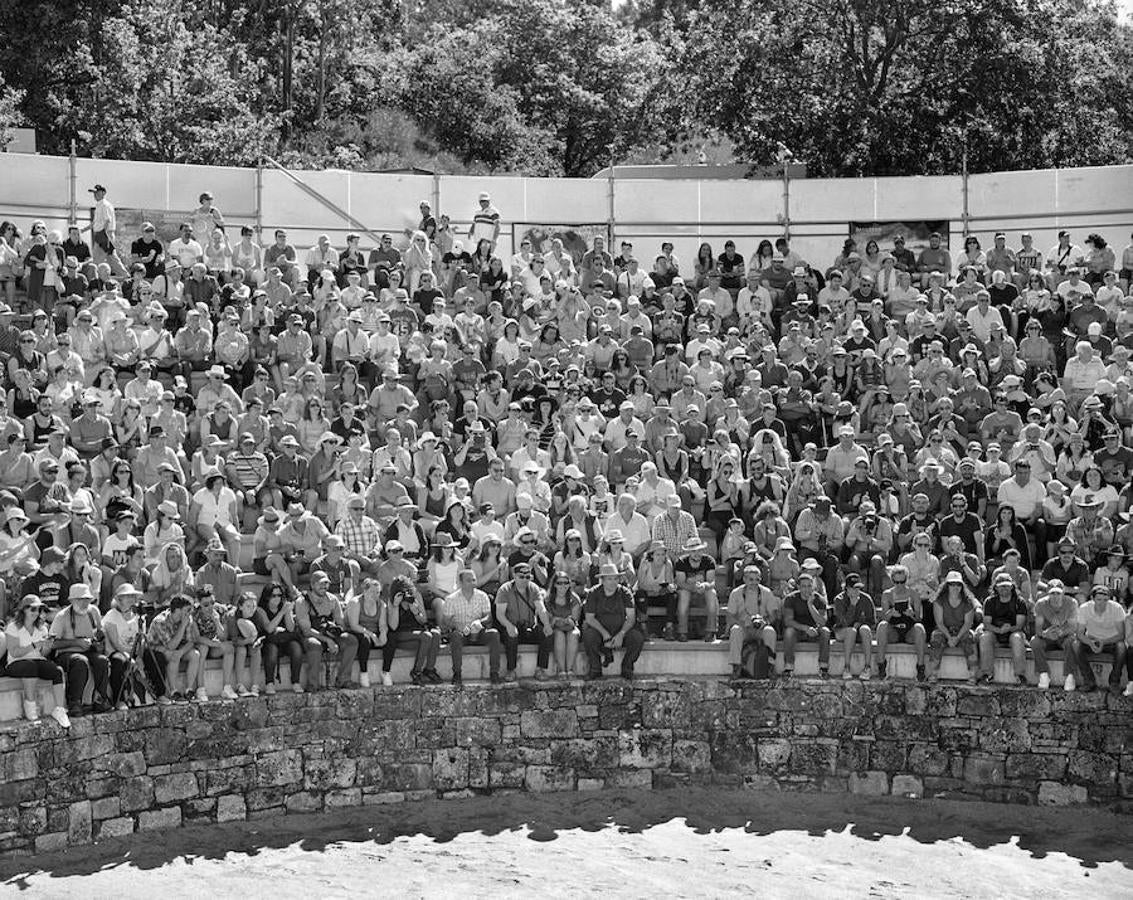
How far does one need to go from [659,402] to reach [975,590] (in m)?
5.07

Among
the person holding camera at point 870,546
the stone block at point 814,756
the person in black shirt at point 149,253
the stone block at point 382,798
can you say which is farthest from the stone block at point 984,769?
the person in black shirt at point 149,253

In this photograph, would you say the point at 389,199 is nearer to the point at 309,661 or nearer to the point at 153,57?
the point at 309,661

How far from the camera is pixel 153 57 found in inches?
1754

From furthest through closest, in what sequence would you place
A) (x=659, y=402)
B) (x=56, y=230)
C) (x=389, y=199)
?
(x=389, y=199) → (x=56, y=230) → (x=659, y=402)

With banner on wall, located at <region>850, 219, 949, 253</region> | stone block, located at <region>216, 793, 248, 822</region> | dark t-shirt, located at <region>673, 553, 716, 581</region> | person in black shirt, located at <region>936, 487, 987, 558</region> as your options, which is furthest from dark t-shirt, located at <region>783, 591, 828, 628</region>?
banner on wall, located at <region>850, 219, 949, 253</region>

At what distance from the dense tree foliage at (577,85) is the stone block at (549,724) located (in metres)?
20.2

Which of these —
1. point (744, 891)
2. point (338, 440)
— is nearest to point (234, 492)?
point (338, 440)

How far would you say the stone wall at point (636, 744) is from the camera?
71.1ft

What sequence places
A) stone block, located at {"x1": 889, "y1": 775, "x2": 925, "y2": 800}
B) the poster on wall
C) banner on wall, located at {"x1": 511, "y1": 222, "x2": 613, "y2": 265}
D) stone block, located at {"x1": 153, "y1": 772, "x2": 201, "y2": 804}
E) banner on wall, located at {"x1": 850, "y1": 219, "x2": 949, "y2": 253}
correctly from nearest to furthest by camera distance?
stone block, located at {"x1": 153, "y1": 772, "x2": 201, "y2": 804}, stone block, located at {"x1": 889, "y1": 775, "x2": 925, "y2": 800}, the poster on wall, banner on wall, located at {"x1": 511, "y1": 222, "x2": 613, "y2": 265}, banner on wall, located at {"x1": 850, "y1": 219, "x2": 949, "y2": 253}

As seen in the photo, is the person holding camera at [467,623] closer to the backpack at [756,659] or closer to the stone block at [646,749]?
the stone block at [646,749]

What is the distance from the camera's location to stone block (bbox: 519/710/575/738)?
22.7 m

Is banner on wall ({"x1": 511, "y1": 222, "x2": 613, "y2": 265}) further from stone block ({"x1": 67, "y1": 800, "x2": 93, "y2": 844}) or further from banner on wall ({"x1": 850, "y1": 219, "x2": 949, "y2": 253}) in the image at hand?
stone block ({"x1": 67, "y1": 800, "x2": 93, "y2": 844})

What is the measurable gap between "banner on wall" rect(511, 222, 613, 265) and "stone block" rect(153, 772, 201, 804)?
1308cm

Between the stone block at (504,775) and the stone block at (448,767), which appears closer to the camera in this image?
the stone block at (448,767)
